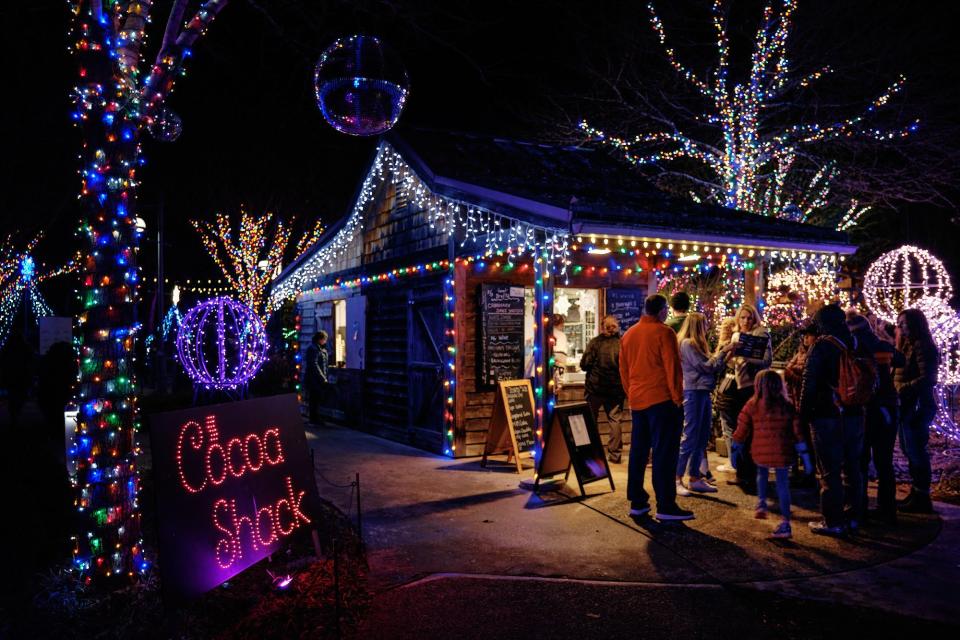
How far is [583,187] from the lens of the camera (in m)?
10.1

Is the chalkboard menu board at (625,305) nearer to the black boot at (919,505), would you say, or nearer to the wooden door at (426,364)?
the wooden door at (426,364)

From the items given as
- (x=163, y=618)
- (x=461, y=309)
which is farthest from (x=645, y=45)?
(x=163, y=618)

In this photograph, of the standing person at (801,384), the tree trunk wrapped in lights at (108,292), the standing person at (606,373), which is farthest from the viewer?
the standing person at (606,373)

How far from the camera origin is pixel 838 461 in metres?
5.86

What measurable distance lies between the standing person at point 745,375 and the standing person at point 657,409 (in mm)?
1270

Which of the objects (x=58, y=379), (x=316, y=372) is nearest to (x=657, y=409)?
(x=316, y=372)

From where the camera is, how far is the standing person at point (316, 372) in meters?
13.5

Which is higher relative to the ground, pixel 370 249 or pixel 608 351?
pixel 370 249

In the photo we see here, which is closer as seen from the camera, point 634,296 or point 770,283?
point 634,296

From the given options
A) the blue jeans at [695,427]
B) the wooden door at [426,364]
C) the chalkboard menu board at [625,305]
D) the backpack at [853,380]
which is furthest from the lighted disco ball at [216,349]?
the backpack at [853,380]

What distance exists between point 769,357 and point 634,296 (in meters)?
3.34

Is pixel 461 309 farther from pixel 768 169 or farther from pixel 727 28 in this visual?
pixel 768 169

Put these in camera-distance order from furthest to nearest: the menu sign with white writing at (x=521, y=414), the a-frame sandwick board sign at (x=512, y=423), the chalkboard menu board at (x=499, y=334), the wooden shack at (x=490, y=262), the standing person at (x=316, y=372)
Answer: the standing person at (x=316, y=372) < the chalkboard menu board at (x=499, y=334) < the menu sign with white writing at (x=521, y=414) < the a-frame sandwick board sign at (x=512, y=423) < the wooden shack at (x=490, y=262)

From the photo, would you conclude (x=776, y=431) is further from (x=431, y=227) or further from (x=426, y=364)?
(x=431, y=227)
